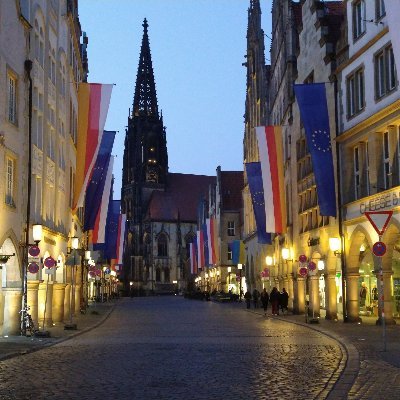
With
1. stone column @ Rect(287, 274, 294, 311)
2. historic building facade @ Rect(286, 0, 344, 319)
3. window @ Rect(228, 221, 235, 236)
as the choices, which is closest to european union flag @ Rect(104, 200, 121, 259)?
stone column @ Rect(287, 274, 294, 311)

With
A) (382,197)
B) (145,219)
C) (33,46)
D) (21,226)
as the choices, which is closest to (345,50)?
(382,197)

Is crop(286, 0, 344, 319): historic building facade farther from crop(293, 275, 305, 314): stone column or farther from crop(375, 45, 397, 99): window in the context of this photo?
crop(375, 45, 397, 99): window

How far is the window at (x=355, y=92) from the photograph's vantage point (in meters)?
31.4

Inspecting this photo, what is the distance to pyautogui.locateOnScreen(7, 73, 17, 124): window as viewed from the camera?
25.3 meters

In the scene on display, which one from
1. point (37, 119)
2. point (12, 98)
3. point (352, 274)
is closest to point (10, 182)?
point (12, 98)

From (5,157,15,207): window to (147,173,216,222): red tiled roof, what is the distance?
381 ft

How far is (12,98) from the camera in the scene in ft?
84.6

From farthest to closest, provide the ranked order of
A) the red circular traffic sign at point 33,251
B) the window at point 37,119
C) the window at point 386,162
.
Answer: the window at point 37,119, the window at point 386,162, the red circular traffic sign at point 33,251

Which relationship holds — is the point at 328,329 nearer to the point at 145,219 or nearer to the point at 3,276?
the point at 3,276

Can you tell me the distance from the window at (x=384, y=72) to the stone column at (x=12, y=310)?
15.3m

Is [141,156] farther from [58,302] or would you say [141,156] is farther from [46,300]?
[46,300]

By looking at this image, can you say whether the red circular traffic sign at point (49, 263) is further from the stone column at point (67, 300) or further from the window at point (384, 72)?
the window at point (384, 72)

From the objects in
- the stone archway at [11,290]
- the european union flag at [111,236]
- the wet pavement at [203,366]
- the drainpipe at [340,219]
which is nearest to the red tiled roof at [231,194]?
the european union flag at [111,236]

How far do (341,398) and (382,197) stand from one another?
58.3 feet
